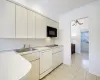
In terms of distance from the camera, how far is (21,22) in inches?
81.7

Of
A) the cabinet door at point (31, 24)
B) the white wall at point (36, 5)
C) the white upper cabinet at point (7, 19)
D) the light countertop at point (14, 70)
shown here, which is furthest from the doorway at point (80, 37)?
the light countertop at point (14, 70)

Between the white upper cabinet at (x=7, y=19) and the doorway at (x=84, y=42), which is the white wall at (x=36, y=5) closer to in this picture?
the white upper cabinet at (x=7, y=19)

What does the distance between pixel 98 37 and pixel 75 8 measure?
177cm

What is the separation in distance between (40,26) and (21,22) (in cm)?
85

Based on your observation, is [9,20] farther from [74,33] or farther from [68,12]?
[74,33]

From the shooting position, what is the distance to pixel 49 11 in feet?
12.6

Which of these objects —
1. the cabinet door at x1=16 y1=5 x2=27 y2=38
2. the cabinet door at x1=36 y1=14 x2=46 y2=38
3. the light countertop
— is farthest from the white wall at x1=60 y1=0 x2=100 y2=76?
the light countertop

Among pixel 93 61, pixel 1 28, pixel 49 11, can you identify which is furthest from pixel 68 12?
pixel 1 28

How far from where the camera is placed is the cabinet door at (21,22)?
6.52 ft

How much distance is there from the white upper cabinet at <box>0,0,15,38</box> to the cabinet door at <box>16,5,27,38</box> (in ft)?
0.37

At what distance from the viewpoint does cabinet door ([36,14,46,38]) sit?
105 inches

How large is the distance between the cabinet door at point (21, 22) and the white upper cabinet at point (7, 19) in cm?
11

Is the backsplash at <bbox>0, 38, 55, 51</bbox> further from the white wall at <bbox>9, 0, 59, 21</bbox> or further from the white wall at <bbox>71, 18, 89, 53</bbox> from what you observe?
the white wall at <bbox>71, 18, 89, 53</bbox>

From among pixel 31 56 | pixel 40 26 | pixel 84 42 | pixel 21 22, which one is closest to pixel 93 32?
Result: pixel 40 26
